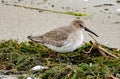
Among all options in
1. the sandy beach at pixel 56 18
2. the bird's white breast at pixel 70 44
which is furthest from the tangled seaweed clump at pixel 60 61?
the sandy beach at pixel 56 18

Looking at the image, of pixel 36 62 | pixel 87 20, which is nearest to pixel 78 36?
pixel 36 62

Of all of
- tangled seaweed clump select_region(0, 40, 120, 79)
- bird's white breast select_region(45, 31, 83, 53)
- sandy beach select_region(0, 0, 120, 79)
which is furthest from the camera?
sandy beach select_region(0, 0, 120, 79)

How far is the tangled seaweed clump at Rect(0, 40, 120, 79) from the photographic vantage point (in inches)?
242

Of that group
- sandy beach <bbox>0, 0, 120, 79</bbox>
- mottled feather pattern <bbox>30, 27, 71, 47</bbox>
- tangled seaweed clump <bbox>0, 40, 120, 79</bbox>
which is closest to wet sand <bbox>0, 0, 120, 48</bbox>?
sandy beach <bbox>0, 0, 120, 79</bbox>

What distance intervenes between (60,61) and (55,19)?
3.13 m

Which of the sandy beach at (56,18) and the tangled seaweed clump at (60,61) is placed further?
the sandy beach at (56,18)

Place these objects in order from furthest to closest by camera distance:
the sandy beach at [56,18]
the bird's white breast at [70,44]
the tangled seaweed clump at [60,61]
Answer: the sandy beach at [56,18] → the bird's white breast at [70,44] → the tangled seaweed clump at [60,61]

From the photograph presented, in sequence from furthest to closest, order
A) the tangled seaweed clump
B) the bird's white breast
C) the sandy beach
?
1. the sandy beach
2. the bird's white breast
3. the tangled seaweed clump

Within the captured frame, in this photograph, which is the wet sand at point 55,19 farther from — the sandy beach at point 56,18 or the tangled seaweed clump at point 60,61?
the tangled seaweed clump at point 60,61

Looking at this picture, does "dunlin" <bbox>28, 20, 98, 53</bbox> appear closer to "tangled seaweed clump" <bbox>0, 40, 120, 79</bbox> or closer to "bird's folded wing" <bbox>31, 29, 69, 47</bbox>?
"bird's folded wing" <bbox>31, 29, 69, 47</bbox>

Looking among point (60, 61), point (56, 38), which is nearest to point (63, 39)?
point (56, 38)

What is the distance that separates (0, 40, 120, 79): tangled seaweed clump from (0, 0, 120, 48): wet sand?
1438 millimetres

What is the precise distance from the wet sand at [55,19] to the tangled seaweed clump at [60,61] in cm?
144

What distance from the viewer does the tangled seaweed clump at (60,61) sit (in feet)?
20.2
